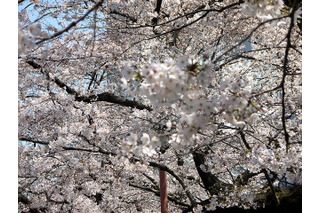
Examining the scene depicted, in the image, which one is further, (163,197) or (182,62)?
(163,197)

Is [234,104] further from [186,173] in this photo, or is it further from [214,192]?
[186,173]

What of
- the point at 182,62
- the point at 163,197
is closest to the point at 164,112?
the point at 163,197

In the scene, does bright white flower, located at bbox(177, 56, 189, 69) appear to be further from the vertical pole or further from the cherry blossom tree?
the vertical pole

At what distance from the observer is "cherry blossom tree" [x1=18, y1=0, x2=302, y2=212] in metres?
1.94

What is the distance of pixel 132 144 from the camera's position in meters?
1.89

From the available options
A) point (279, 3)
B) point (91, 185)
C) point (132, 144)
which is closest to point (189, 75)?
point (132, 144)

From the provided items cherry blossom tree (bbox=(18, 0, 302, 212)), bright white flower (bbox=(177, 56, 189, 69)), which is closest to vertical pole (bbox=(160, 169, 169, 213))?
cherry blossom tree (bbox=(18, 0, 302, 212))

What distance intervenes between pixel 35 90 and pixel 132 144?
449 centimetres

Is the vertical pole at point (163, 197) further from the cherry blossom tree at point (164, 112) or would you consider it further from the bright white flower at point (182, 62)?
the bright white flower at point (182, 62)

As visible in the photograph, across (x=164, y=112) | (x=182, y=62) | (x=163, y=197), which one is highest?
(x=164, y=112)

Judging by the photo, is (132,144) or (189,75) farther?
(132,144)

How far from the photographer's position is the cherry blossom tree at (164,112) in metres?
1.94

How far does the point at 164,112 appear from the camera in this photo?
446 centimetres

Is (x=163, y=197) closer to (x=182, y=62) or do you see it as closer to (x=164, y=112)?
(x=164, y=112)
